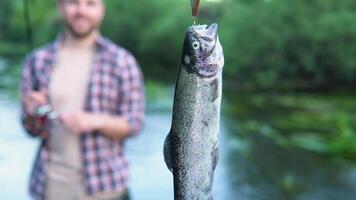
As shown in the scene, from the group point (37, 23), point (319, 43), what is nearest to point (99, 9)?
point (319, 43)

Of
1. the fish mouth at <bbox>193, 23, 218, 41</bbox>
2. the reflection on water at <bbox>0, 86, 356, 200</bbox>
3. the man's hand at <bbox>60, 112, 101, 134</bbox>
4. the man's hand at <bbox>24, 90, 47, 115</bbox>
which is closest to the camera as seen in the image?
the fish mouth at <bbox>193, 23, 218, 41</bbox>

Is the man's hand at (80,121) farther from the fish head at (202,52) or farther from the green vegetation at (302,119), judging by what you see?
the green vegetation at (302,119)

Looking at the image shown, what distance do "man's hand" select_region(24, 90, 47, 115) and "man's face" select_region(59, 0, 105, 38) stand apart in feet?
1.24

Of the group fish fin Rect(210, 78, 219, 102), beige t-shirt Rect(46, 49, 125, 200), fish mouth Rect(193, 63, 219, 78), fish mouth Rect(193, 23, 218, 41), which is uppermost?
fish mouth Rect(193, 23, 218, 41)

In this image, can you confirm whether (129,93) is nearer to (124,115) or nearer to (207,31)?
(124,115)

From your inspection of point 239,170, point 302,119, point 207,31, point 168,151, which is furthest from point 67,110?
point 302,119

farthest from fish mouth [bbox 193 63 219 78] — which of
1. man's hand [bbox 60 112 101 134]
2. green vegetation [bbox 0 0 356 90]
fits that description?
green vegetation [bbox 0 0 356 90]

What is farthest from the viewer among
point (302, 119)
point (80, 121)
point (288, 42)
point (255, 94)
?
point (288, 42)

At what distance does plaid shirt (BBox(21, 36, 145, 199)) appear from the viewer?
10.8ft

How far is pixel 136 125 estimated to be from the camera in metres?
3.37

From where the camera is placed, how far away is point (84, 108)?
3.31 m

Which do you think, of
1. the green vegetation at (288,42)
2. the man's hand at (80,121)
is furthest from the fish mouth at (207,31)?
the green vegetation at (288,42)

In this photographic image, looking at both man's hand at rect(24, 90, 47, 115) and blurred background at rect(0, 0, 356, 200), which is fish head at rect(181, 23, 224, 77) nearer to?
man's hand at rect(24, 90, 47, 115)

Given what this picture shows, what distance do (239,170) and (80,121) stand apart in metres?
8.58
